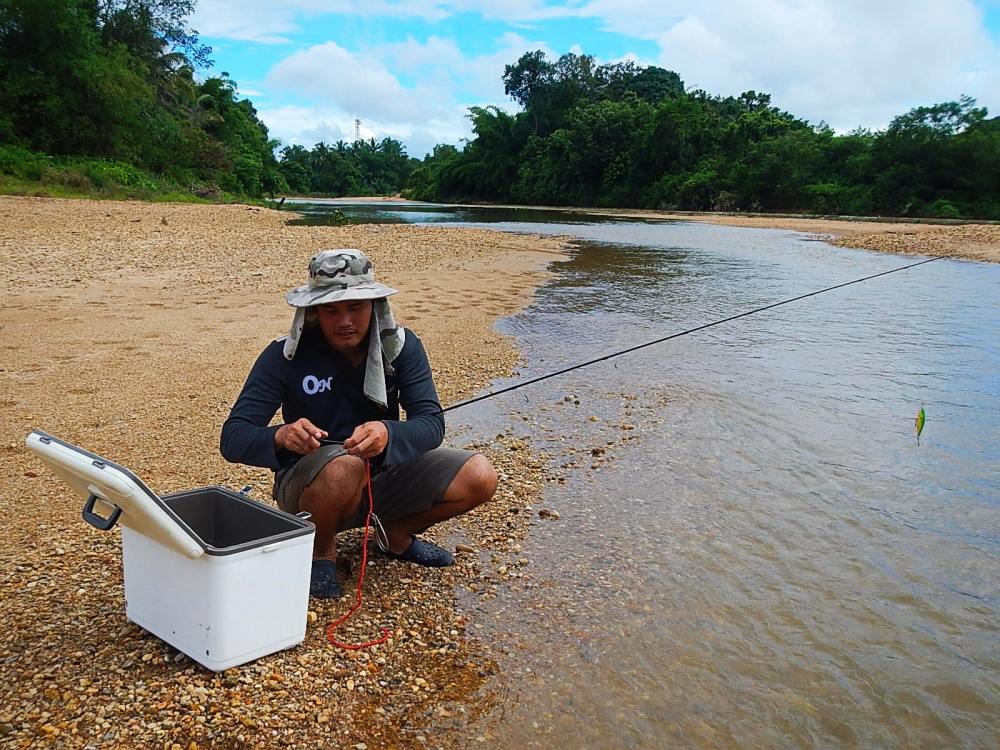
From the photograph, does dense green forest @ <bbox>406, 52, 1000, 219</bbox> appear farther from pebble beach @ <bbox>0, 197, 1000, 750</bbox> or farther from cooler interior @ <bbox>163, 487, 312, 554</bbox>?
cooler interior @ <bbox>163, 487, 312, 554</bbox>

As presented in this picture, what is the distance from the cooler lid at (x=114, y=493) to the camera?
203 centimetres

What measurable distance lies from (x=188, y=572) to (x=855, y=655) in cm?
236

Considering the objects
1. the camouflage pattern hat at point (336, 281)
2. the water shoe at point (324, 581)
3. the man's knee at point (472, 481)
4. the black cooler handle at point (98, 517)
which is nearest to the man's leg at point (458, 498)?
the man's knee at point (472, 481)

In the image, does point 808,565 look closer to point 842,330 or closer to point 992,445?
point 992,445

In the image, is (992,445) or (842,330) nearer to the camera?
(992,445)

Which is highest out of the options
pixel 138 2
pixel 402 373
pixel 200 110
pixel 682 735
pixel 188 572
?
pixel 138 2

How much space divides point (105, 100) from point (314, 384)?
1209 inches

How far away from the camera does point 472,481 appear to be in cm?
312

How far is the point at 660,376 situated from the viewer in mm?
7277

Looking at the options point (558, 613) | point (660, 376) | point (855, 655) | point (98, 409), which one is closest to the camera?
point (855, 655)

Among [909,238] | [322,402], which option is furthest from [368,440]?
[909,238]

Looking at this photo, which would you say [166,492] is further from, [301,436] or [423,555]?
[301,436]

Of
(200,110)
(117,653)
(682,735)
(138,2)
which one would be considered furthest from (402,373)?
(200,110)

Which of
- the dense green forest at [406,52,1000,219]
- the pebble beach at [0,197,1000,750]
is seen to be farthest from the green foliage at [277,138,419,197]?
the pebble beach at [0,197,1000,750]
